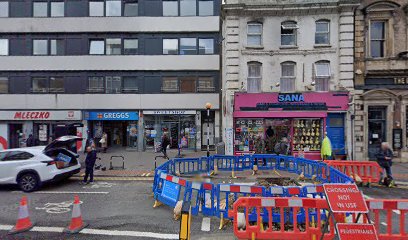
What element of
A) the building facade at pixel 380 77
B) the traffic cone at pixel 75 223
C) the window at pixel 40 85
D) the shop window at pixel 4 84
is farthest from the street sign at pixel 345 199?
the shop window at pixel 4 84

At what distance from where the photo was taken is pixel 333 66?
15.7 m

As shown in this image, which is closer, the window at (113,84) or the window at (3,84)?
the window at (113,84)

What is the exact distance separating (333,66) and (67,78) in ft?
67.4

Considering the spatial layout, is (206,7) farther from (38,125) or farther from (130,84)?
(38,125)

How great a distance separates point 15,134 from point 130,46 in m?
12.7

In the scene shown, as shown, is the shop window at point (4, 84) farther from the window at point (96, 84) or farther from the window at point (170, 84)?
the window at point (170, 84)

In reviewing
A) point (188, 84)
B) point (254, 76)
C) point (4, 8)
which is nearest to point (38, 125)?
point (4, 8)

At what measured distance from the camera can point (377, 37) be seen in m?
15.4

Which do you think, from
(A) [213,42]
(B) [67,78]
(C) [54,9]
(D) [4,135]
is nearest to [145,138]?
(B) [67,78]

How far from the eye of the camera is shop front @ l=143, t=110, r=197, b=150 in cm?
2180

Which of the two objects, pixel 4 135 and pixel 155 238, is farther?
pixel 4 135

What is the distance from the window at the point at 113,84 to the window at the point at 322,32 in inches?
611

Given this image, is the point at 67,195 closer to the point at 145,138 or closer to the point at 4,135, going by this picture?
the point at 145,138

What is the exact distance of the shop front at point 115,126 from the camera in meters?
21.5
